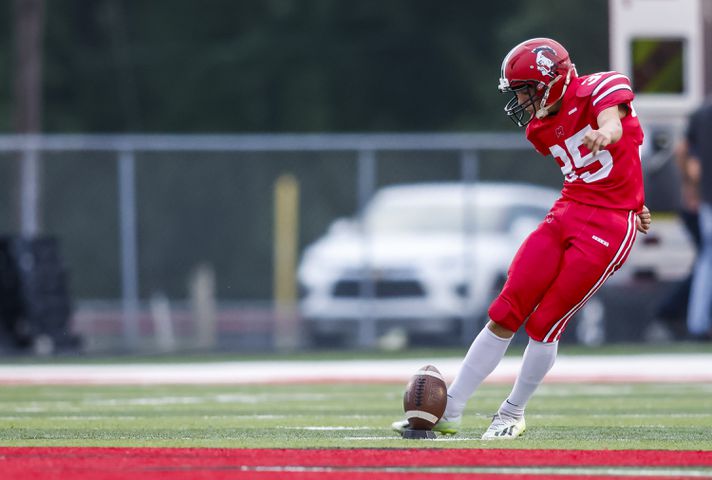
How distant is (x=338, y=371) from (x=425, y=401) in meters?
5.25

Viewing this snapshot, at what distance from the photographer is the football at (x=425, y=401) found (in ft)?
21.7

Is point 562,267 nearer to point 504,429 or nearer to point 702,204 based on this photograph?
point 504,429

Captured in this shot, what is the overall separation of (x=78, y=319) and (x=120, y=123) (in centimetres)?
1002

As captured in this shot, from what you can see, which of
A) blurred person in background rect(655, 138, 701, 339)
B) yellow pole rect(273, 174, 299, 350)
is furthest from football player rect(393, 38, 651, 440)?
yellow pole rect(273, 174, 299, 350)

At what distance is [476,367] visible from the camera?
6730 mm

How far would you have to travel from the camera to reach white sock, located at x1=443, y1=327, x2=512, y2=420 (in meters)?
6.71

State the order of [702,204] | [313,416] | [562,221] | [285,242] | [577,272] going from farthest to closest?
1. [285,242]
2. [702,204]
3. [313,416]
4. [562,221]
5. [577,272]

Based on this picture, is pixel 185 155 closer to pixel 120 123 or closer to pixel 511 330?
pixel 120 123

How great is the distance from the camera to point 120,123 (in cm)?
2822

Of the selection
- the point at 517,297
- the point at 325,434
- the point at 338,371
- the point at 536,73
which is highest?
the point at 536,73

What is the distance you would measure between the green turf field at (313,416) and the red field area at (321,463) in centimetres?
35

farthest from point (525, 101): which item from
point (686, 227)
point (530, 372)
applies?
point (686, 227)

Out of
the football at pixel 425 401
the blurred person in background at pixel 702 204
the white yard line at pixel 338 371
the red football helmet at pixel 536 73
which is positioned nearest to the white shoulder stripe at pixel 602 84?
the red football helmet at pixel 536 73

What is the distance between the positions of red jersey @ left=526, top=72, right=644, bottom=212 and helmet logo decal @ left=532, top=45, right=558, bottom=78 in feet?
0.58
